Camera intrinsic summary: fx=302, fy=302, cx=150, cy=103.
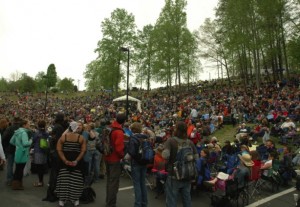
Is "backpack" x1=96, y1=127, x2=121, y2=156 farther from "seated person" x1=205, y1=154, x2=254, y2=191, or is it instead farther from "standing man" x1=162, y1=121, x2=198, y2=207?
"seated person" x1=205, y1=154, x2=254, y2=191

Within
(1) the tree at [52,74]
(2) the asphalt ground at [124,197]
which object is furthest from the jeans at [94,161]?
(1) the tree at [52,74]

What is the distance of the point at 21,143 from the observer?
737 centimetres

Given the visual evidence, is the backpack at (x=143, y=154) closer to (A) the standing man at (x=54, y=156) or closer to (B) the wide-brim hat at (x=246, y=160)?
(A) the standing man at (x=54, y=156)

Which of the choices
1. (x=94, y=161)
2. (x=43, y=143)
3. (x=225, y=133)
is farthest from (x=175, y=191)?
(x=225, y=133)

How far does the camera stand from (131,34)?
129 feet

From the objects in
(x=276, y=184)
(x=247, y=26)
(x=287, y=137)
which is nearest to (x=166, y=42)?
(x=247, y=26)

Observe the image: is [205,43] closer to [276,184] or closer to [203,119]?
[203,119]

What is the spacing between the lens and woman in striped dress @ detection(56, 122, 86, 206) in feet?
19.0

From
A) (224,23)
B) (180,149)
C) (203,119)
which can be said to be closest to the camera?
(180,149)

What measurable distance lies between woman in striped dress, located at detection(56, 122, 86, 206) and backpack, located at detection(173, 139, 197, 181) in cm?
191

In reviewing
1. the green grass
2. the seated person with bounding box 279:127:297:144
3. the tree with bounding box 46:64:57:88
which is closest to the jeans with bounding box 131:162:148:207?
the seated person with bounding box 279:127:297:144

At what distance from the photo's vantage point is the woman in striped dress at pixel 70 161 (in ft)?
19.0

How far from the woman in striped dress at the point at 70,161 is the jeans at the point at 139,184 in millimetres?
1065

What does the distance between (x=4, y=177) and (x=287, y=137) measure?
39.2ft
